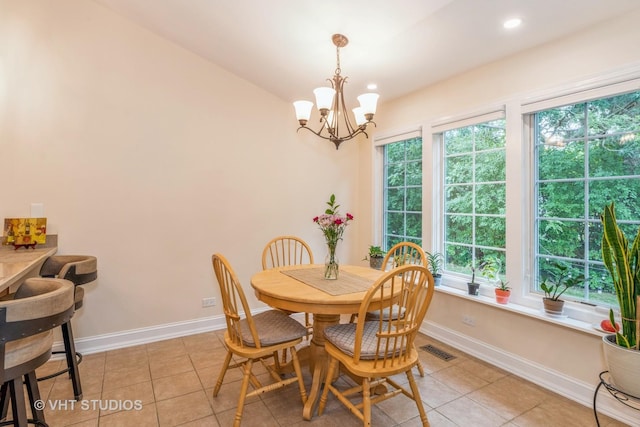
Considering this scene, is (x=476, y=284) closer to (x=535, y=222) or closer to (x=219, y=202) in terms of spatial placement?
(x=535, y=222)

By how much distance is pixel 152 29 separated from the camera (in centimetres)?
309

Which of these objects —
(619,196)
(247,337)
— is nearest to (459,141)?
(619,196)

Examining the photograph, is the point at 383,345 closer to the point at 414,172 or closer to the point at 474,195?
the point at 474,195

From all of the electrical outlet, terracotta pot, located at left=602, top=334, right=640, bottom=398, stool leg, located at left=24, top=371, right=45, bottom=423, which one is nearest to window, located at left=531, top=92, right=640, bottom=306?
terracotta pot, located at left=602, top=334, right=640, bottom=398

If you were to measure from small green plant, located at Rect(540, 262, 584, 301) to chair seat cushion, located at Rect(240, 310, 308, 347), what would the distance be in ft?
5.98

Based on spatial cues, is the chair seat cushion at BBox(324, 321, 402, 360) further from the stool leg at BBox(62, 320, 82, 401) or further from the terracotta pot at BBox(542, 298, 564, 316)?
the stool leg at BBox(62, 320, 82, 401)

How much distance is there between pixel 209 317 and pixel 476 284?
2676 millimetres

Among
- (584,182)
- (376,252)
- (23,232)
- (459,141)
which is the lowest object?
(376,252)

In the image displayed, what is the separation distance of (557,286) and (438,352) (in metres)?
1.13

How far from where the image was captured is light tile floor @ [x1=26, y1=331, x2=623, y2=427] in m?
1.99

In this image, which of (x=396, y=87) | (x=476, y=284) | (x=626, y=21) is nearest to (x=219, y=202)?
(x=396, y=87)

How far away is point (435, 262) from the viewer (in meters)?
3.31

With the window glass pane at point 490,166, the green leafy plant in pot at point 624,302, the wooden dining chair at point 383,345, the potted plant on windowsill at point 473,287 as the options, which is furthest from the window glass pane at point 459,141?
the wooden dining chair at point 383,345

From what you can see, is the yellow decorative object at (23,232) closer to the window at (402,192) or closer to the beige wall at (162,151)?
the beige wall at (162,151)
